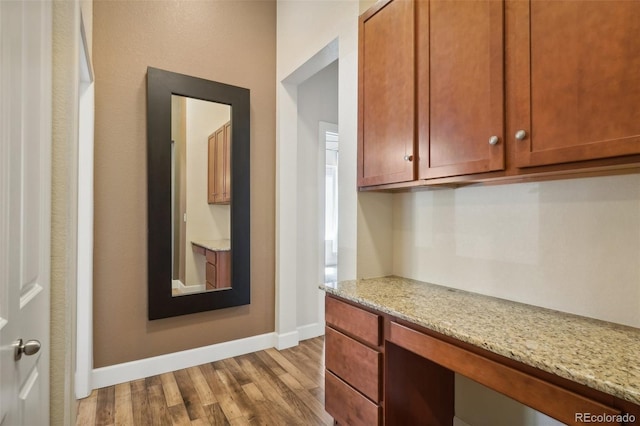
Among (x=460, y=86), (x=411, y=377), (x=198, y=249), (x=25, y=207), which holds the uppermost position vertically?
(x=460, y=86)

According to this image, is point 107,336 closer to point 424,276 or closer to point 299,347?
point 299,347

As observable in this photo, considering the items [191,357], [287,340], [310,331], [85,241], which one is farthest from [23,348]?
[310,331]

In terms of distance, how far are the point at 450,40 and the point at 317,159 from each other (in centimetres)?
200

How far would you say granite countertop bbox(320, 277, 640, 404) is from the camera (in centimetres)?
90

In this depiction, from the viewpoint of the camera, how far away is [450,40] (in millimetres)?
1504

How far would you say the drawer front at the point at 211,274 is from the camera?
9.23ft

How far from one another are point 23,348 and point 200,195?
6.47ft

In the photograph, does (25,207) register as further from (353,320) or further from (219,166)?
(219,166)

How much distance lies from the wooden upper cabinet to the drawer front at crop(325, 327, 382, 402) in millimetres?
1565

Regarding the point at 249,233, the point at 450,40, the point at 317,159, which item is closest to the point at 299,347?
the point at 249,233

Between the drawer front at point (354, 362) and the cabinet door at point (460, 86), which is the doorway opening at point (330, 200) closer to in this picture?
Answer: the drawer front at point (354, 362)

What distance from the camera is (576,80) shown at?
1093mm

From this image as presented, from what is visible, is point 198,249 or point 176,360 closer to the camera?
point 176,360

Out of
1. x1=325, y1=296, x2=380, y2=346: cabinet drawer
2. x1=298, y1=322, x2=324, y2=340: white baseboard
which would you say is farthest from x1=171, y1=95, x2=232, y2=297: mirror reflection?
x1=325, y1=296, x2=380, y2=346: cabinet drawer
